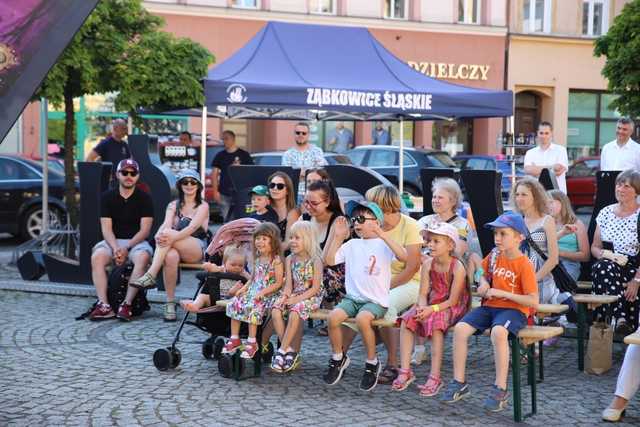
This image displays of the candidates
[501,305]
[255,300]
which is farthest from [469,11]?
[501,305]

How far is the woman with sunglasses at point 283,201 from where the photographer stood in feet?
26.9

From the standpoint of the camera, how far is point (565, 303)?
7.34m

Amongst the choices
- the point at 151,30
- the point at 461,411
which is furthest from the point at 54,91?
the point at 461,411

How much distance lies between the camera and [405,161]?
2192 centimetres

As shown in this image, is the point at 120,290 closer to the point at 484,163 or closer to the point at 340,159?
the point at 340,159

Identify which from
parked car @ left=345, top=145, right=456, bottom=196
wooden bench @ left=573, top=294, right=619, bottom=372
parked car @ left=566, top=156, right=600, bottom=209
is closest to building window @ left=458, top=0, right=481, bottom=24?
parked car @ left=566, top=156, right=600, bottom=209

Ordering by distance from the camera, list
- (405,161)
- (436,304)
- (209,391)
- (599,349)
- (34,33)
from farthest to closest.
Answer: (405,161), (599,349), (209,391), (436,304), (34,33)

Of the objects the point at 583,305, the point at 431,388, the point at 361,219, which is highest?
the point at 361,219

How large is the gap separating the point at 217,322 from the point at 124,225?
276 centimetres

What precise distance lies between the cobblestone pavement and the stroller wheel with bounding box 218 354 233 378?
2.0 inches

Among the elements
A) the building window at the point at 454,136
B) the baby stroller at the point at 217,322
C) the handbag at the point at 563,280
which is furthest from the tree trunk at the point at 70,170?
the building window at the point at 454,136

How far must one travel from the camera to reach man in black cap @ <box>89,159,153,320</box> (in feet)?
31.0

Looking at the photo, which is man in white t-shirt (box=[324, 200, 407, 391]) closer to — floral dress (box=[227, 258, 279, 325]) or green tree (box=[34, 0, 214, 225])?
floral dress (box=[227, 258, 279, 325])

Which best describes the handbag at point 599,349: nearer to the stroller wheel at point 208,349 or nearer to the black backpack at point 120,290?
the stroller wheel at point 208,349
